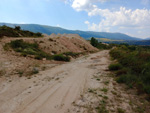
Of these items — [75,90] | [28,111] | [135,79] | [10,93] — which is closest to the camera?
[28,111]

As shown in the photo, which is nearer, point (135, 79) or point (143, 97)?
point (143, 97)

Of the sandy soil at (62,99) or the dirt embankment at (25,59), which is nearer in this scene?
the sandy soil at (62,99)

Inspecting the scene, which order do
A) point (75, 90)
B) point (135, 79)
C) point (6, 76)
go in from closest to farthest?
point (75, 90), point (135, 79), point (6, 76)

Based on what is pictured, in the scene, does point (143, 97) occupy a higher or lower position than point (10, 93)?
higher

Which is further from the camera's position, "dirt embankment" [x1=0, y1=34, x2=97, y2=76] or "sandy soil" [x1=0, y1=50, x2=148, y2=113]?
"dirt embankment" [x1=0, y1=34, x2=97, y2=76]

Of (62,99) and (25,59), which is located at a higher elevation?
(62,99)

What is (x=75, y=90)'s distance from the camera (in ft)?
16.1

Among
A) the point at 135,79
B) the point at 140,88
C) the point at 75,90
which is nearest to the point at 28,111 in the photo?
the point at 75,90

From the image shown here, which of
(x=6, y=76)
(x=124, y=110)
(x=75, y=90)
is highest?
(x=124, y=110)

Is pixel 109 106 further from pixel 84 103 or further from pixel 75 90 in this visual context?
pixel 75 90

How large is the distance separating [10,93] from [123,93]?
17.2ft

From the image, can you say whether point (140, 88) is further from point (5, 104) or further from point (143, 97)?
point (5, 104)

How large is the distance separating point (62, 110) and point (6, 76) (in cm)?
513

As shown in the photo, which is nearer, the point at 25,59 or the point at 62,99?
the point at 62,99
